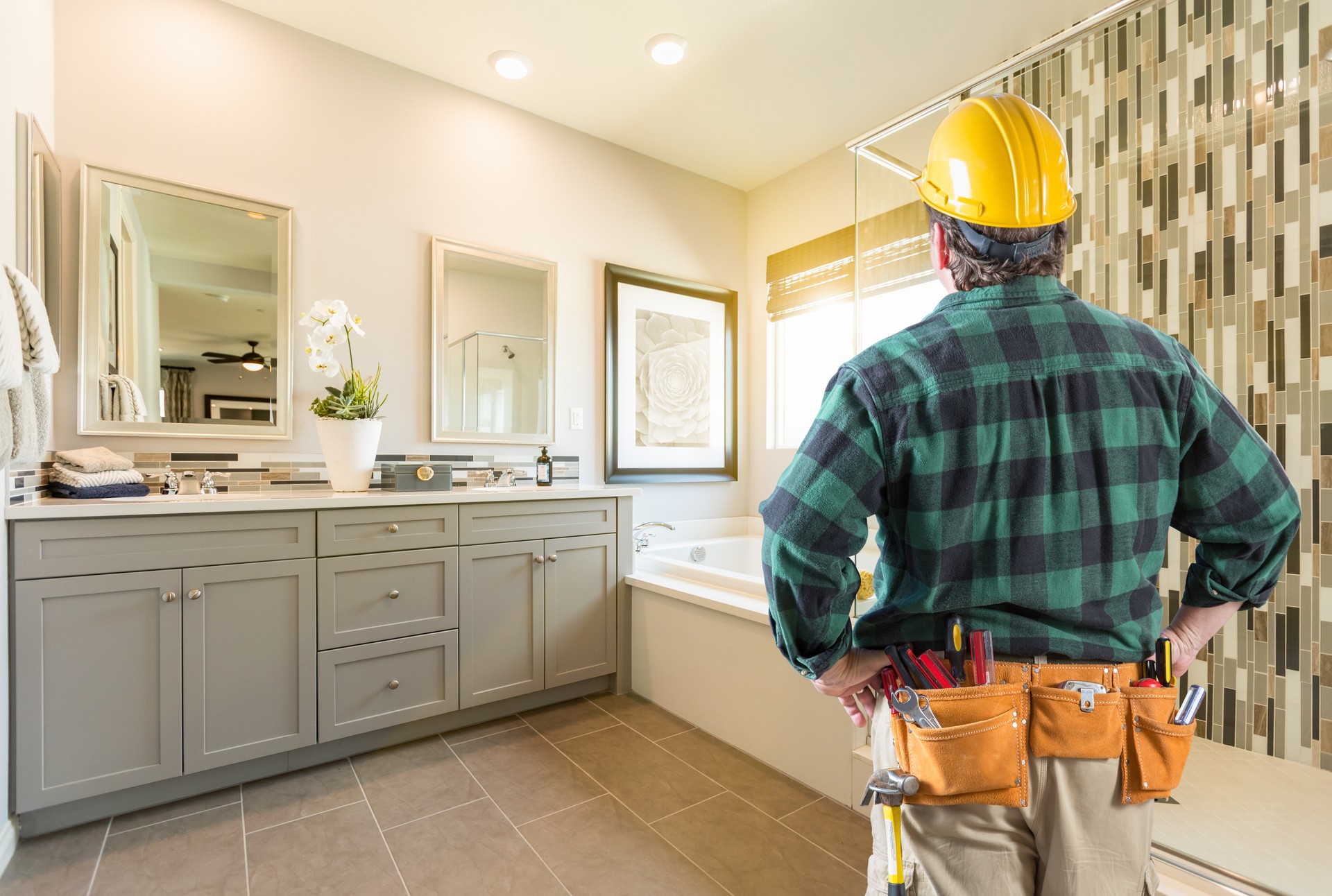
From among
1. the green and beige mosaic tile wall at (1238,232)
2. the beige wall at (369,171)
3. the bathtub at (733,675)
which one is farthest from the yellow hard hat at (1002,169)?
the beige wall at (369,171)

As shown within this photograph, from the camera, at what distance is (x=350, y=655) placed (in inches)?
84.6

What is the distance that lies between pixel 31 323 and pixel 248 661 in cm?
105

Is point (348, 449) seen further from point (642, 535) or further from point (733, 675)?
point (733, 675)

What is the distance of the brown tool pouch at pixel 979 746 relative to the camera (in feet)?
2.27

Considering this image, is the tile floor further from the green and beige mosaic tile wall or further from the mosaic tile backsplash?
the green and beige mosaic tile wall

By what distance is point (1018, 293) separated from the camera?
28.8 inches

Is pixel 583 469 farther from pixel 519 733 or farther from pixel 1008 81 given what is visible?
pixel 1008 81

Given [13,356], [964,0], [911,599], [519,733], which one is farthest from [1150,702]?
[964,0]

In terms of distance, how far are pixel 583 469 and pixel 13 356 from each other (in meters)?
2.14

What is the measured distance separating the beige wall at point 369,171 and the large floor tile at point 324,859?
1.30 metres

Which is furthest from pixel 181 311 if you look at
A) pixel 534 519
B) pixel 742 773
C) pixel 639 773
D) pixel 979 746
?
pixel 979 746

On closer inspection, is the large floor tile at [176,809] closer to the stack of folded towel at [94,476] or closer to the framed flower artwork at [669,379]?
the stack of folded towel at [94,476]

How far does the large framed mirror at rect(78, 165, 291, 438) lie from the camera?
A: 2.12m

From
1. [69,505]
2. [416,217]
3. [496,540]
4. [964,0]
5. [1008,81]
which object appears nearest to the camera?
[69,505]
